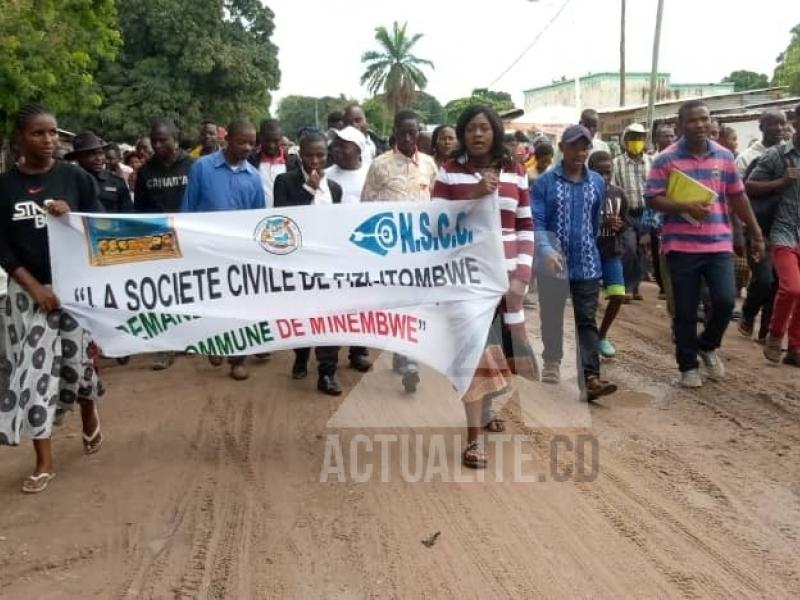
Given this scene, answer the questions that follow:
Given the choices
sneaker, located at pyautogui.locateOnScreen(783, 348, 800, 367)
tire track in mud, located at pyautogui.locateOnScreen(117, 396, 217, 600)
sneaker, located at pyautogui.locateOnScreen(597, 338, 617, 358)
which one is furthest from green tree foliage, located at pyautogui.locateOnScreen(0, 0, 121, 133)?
sneaker, located at pyautogui.locateOnScreen(783, 348, 800, 367)

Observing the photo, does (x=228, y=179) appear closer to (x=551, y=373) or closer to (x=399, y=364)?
(x=399, y=364)

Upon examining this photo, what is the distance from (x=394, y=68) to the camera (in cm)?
6469

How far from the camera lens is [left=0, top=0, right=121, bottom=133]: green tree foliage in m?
14.1

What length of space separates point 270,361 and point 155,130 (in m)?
2.31

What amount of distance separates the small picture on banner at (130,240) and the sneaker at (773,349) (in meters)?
4.87

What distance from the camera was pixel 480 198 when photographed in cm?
472

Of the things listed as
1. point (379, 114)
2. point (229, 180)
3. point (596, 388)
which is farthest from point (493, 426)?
point (379, 114)

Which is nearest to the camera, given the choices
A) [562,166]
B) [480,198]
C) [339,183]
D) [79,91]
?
[480,198]

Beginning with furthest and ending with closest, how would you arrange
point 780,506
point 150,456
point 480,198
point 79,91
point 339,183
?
point 79,91 < point 339,183 < point 150,456 < point 480,198 < point 780,506

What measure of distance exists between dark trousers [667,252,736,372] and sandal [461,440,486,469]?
231cm

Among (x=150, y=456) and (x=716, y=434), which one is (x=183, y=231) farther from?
(x=716, y=434)

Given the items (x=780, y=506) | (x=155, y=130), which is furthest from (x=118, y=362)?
(x=780, y=506)

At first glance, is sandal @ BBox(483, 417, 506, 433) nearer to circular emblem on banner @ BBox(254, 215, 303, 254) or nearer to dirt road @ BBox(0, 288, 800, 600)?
dirt road @ BBox(0, 288, 800, 600)

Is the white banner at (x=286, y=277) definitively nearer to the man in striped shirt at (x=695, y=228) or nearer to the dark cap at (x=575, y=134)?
the dark cap at (x=575, y=134)
